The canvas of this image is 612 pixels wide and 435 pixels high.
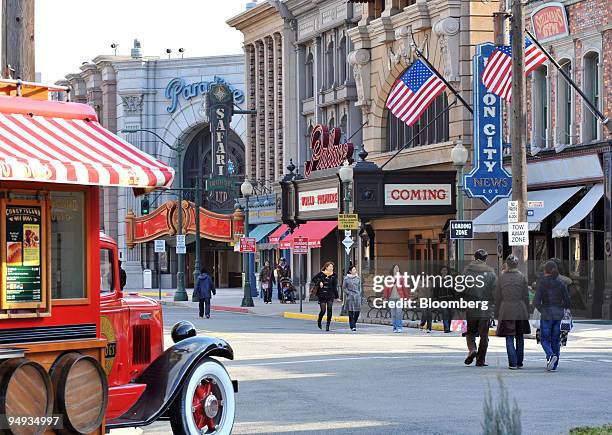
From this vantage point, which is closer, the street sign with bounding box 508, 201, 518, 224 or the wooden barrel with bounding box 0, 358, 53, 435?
the wooden barrel with bounding box 0, 358, 53, 435

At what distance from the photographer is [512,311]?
2230cm

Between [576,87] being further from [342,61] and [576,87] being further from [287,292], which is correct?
[287,292]

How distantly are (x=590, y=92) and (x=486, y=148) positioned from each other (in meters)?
4.39

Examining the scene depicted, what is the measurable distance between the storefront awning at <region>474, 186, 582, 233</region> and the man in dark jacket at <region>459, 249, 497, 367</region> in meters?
14.9

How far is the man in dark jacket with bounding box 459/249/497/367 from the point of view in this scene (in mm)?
22594

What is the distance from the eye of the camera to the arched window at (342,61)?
56438 millimetres

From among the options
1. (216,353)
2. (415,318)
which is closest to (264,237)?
(415,318)

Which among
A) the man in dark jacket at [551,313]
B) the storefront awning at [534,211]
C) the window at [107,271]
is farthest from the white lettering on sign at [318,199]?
the window at [107,271]

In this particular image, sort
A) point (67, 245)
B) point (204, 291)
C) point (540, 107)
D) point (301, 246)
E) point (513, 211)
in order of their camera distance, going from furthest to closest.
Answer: point (301, 246) → point (204, 291) → point (540, 107) → point (513, 211) → point (67, 245)

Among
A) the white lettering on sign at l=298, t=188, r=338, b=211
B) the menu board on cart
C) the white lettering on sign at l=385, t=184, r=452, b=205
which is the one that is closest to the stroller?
the white lettering on sign at l=298, t=188, r=338, b=211

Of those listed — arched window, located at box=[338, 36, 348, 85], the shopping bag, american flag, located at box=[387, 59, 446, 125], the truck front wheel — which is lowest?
the shopping bag

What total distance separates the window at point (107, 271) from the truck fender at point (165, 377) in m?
0.86

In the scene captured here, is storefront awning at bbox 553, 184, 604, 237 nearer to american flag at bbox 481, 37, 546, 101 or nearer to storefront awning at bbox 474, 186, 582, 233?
storefront awning at bbox 474, 186, 582, 233

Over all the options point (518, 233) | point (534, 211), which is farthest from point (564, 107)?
point (518, 233)
